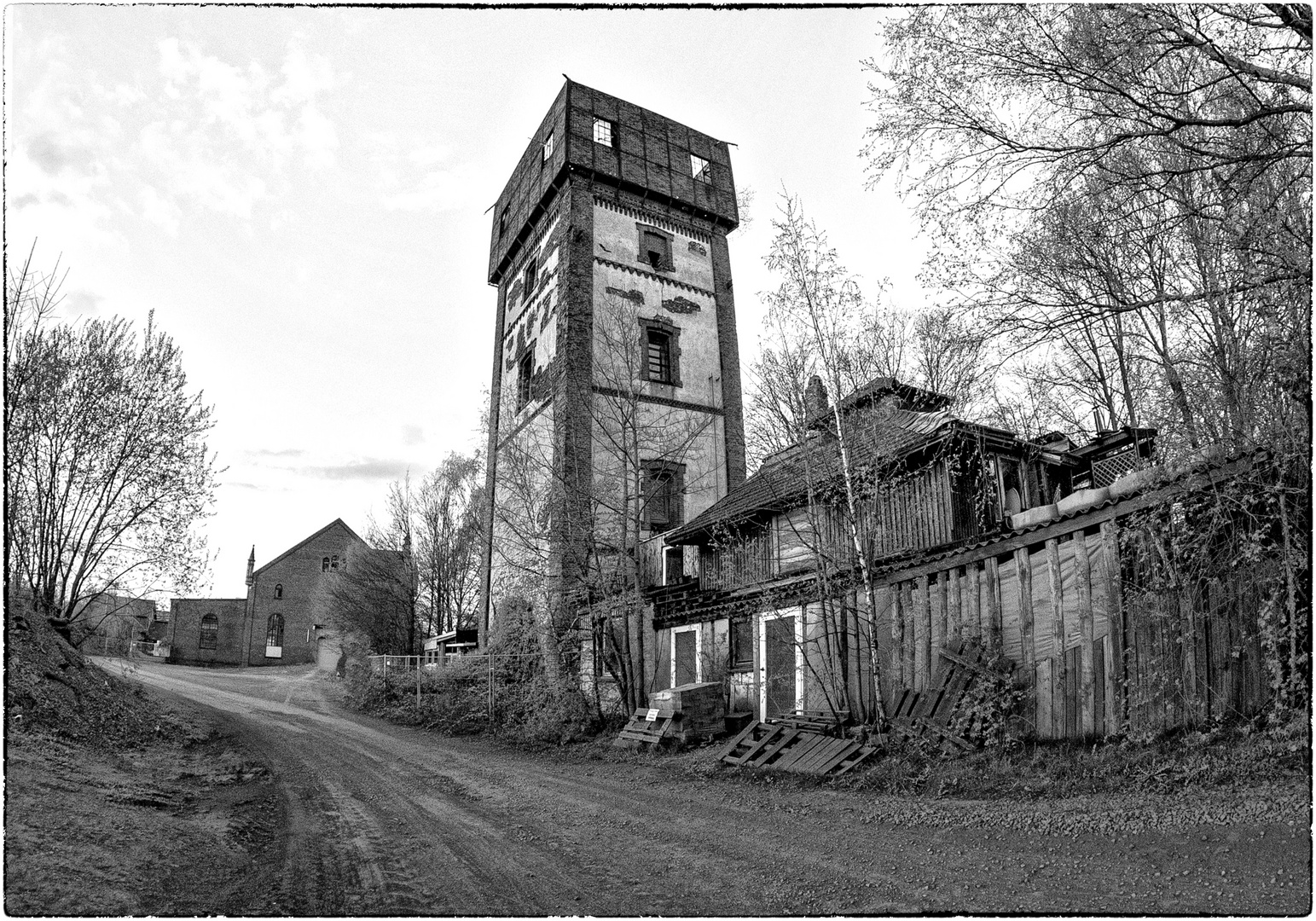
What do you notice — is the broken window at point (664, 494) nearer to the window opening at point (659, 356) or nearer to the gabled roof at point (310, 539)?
the window opening at point (659, 356)

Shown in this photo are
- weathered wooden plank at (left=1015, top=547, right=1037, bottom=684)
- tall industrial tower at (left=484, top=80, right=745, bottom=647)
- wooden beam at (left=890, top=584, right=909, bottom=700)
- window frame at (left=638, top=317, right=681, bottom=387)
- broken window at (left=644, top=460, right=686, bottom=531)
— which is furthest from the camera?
window frame at (left=638, top=317, right=681, bottom=387)

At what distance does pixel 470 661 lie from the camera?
24125mm

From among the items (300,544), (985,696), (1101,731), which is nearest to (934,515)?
(985,696)

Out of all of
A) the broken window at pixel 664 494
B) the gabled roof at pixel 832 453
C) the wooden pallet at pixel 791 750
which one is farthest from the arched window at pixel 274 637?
the wooden pallet at pixel 791 750

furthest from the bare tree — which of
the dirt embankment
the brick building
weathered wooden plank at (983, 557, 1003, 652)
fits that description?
the brick building

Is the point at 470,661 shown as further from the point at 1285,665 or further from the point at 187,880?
the point at 1285,665

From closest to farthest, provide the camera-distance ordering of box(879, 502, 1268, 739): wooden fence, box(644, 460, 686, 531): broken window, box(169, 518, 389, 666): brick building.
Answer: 1. box(879, 502, 1268, 739): wooden fence
2. box(644, 460, 686, 531): broken window
3. box(169, 518, 389, 666): brick building

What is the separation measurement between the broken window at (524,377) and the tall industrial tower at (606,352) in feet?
0.20

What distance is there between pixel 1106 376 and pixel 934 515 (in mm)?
8558

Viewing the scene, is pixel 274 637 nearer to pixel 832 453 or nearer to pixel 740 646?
pixel 740 646

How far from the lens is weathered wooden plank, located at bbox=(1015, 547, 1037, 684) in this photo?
1075cm

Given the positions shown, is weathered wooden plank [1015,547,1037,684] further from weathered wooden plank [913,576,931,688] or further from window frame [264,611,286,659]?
window frame [264,611,286,659]

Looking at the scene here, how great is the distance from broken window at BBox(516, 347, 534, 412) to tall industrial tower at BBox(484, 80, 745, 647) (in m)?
0.06

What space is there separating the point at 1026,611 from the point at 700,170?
2150 cm
